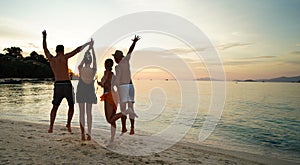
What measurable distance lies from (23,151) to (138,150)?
10.3 feet

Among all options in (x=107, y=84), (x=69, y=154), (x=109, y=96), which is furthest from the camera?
(x=107, y=84)

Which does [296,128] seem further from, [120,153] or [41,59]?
[41,59]

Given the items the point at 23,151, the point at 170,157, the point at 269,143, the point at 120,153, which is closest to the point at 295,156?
the point at 269,143

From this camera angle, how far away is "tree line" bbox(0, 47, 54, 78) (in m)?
105

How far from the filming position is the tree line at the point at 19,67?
10538cm

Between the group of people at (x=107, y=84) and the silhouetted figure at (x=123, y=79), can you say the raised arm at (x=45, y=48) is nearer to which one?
the group of people at (x=107, y=84)

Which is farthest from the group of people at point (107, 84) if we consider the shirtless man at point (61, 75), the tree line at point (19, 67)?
the tree line at point (19, 67)

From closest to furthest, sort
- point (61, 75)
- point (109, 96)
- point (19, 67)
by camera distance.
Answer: point (109, 96) → point (61, 75) → point (19, 67)

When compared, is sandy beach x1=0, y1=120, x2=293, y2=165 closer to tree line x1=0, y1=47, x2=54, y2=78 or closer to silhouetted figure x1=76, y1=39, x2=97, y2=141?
silhouetted figure x1=76, y1=39, x2=97, y2=141

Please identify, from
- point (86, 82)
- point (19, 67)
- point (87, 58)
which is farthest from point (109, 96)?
point (19, 67)

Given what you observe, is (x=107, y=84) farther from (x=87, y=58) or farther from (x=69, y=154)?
(x=69, y=154)

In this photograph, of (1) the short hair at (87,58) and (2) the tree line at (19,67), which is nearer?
(1) the short hair at (87,58)

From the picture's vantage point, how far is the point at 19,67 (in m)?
118

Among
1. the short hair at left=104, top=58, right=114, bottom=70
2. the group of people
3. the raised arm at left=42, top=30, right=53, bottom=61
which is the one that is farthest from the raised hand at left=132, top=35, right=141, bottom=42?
the raised arm at left=42, top=30, right=53, bottom=61
